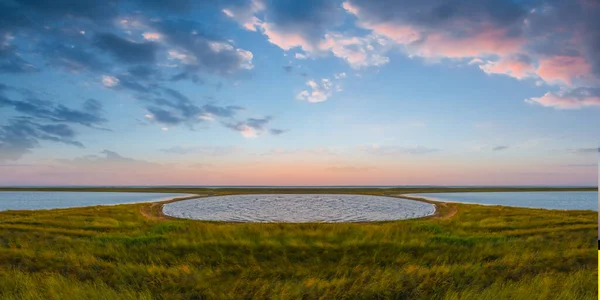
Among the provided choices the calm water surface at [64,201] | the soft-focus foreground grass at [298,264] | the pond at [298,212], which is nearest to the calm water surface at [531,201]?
the pond at [298,212]

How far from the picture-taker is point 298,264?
Result: 1252cm

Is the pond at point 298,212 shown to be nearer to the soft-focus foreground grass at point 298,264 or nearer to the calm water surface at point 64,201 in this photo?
the soft-focus foreground grass at point 298,264

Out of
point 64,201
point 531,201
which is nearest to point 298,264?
point 64,201

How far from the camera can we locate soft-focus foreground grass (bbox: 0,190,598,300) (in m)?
8.69

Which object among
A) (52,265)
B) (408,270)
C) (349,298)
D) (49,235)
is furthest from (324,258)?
(49,235)

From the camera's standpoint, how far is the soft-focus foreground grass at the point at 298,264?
8.69m

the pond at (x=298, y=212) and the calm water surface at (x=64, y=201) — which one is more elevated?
the pond at (x=298, y=212)

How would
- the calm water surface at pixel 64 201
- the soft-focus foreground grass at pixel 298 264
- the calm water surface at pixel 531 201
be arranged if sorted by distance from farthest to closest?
the calm water surface at pixel 531 201 < the calm water surface at pixel 64 201 < the soft-focus foreground grass at pixel 298 264

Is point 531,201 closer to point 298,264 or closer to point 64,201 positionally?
point 298,264

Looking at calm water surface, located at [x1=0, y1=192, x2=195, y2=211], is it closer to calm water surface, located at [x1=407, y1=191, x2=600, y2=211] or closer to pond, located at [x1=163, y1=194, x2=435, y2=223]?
pond, located at [x1=163, y1=194, x2=435, y2=223]

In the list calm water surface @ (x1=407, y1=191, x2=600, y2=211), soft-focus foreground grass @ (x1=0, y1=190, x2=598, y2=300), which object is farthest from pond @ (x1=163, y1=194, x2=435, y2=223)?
calm water surface @ (x1=407, y1=191, x2=600, y2=211)

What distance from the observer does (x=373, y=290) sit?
8.78m

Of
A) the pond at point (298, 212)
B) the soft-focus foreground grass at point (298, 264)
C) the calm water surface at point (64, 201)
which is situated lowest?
the calm water surface at point (64, 201)

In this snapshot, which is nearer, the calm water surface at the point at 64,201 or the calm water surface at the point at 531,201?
the calm water surface at the point at 64,201
